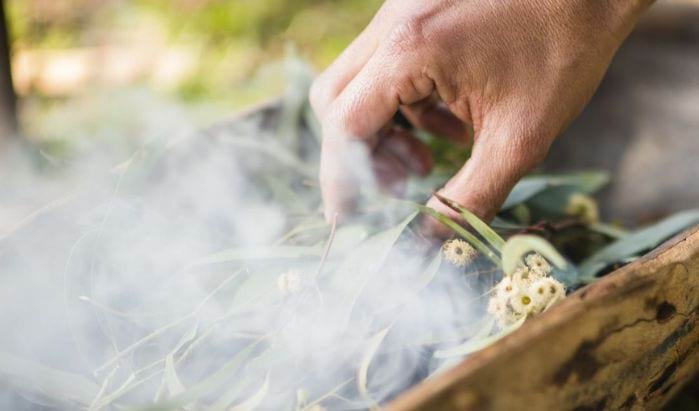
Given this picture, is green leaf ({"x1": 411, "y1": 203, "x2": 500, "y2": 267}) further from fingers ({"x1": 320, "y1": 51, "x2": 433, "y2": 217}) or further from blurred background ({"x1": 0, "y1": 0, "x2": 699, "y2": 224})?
blurred background ({"x1": 0, "y1": 0, "x2": 699, "y2": 224})

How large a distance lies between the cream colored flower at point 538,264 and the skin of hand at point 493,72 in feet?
0.29

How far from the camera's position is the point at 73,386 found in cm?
73

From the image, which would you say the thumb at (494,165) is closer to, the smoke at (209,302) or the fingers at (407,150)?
the smoke at (209,302)

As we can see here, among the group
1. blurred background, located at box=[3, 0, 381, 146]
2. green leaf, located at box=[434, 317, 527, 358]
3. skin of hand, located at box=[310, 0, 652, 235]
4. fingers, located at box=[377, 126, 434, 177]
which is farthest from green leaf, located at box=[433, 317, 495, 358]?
blurred background, located at box=[3, 0, 381, 146]

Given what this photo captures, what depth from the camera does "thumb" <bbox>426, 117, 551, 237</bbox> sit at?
2.46 feet

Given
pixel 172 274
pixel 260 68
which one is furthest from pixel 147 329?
pixel 260 68

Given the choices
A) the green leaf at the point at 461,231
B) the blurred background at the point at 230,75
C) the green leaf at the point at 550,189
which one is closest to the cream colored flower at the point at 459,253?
the green leaf at the point at 461,231

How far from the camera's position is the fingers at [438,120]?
1.05m

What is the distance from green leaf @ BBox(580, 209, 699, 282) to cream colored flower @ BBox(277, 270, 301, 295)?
352mm

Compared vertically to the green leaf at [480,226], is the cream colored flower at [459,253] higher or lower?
lower

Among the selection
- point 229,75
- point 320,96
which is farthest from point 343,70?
point 229,75

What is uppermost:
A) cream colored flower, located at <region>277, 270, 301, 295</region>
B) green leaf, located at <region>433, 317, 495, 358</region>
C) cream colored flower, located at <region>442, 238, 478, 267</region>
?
cream colored flower, located at <region>442, 238, 478, 267</region>

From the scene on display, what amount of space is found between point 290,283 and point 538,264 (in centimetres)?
24

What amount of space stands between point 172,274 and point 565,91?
47 cm
